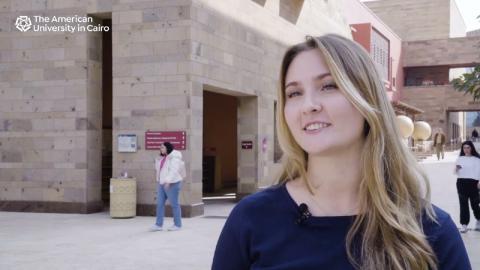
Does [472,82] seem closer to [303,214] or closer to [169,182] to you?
[303,214]

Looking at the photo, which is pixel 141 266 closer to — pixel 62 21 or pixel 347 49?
pixel 347 49

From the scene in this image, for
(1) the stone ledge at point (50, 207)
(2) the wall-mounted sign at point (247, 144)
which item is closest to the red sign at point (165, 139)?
(1) the stone ledge at point (50, 207)

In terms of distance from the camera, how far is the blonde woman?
1606 mm

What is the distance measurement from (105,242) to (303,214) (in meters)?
8.85

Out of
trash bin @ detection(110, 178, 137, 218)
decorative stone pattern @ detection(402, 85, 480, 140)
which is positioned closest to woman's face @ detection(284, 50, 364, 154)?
trash bin @ detection(110, 178, 137, 218)

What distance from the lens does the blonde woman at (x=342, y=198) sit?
1.61 metres

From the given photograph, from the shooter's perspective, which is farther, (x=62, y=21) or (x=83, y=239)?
(x=62, y=21)

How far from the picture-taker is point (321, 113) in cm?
170

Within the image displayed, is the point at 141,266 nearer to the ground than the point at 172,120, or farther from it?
nearer to the ground

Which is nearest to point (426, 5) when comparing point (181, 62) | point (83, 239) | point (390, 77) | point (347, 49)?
point (390, 77)

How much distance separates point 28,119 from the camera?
14922 millimetres

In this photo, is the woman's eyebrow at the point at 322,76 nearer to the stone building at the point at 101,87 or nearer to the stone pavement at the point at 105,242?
the stone pavement at the point at 105,242

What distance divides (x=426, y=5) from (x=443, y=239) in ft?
216

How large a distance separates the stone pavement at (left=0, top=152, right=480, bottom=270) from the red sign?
1.75m
